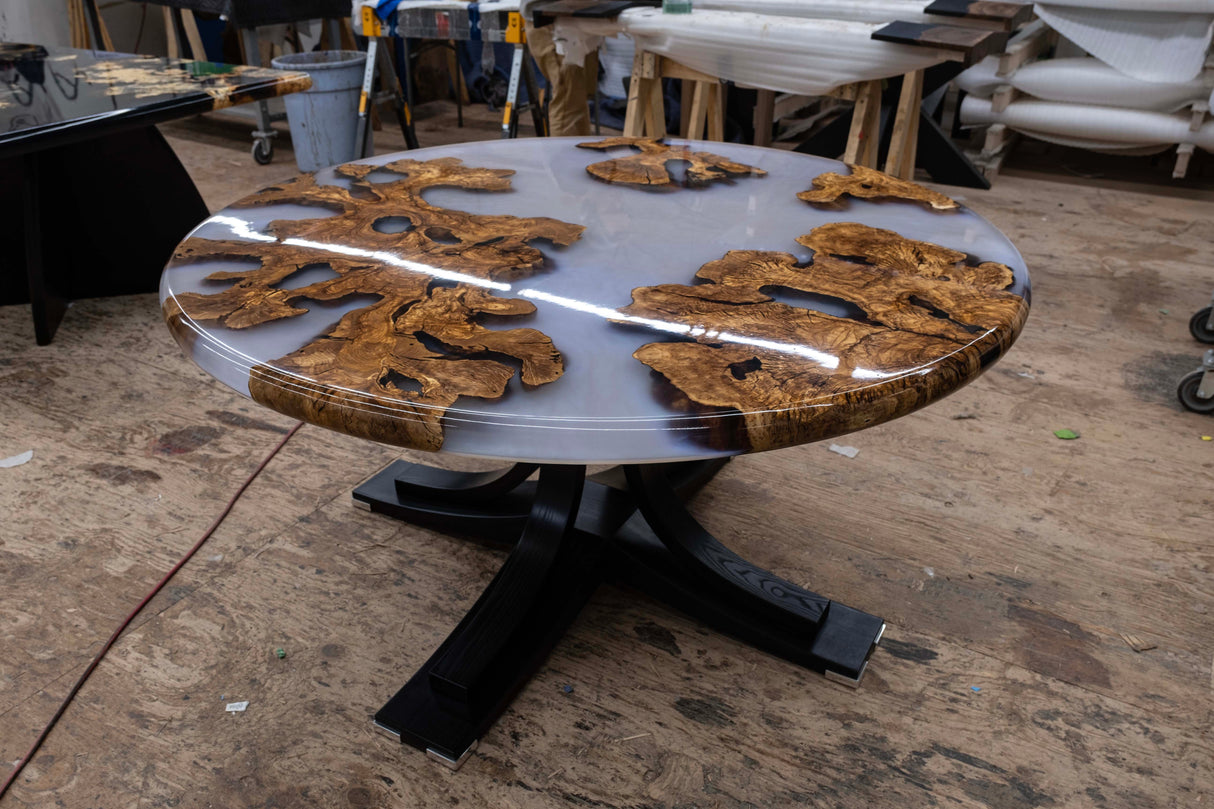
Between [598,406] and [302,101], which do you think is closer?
[598,406]

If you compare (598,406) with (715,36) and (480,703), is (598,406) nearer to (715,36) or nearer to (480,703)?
(480,703)

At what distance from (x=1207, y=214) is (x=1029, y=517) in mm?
2198

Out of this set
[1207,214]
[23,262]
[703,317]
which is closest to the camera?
[703,317]

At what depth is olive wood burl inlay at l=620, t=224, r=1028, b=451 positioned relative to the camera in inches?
30.5

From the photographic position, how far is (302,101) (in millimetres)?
3264

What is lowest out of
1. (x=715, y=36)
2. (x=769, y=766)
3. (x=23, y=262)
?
(x=769, y=766)

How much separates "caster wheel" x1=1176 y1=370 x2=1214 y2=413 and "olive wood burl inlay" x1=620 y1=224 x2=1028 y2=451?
1.13 meters

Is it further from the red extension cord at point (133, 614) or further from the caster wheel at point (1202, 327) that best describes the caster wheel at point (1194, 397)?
the red extension cord at point (133, 614)

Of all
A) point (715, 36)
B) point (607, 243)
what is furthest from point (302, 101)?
point (607, 243)

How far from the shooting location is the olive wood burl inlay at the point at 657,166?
54.2 inches

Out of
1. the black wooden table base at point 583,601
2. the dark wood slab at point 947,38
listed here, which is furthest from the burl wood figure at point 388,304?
the dark wood slab at point 947,38

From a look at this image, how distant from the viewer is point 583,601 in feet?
4.38

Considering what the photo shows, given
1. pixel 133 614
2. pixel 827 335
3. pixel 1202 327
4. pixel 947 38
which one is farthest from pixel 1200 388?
pixel 133 614

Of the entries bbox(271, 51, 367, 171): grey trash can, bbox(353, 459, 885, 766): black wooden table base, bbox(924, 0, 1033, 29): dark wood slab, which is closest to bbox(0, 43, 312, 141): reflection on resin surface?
bbox(271, 51, 367, 171): grey trash can
